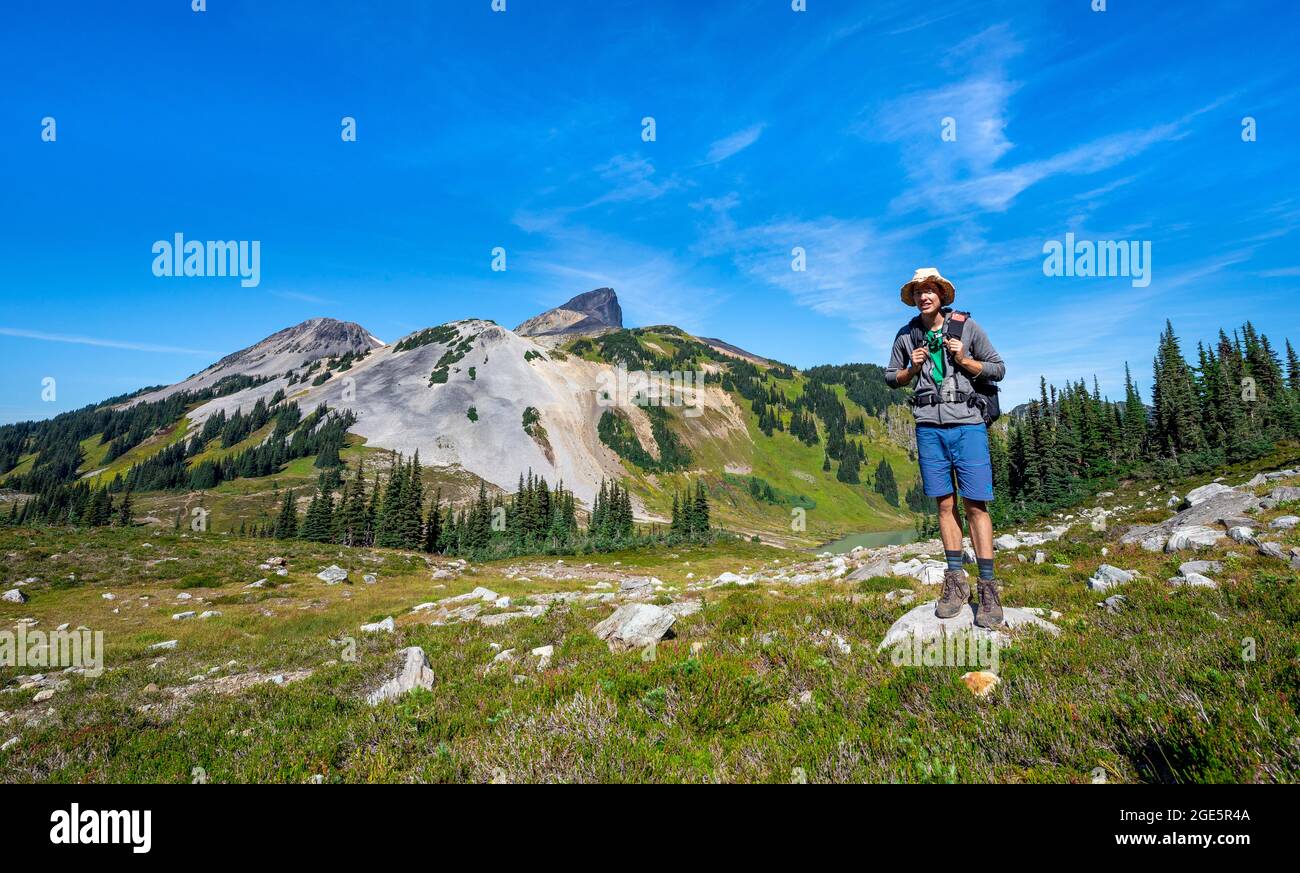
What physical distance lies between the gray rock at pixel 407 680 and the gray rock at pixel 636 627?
2963 millimetres

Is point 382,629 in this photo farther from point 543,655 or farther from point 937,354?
point 937,354

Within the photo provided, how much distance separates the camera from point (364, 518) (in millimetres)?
72062

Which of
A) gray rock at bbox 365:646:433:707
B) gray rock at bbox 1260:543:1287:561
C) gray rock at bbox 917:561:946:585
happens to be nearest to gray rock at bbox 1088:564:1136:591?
gray rock at bbox 1260:543:1287:561

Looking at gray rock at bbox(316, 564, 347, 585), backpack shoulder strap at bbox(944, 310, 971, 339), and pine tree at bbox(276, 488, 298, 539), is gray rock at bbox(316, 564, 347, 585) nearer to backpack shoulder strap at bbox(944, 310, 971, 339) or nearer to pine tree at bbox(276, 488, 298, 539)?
backpack shoulder strap at bbox(944, 310, 971, 339)

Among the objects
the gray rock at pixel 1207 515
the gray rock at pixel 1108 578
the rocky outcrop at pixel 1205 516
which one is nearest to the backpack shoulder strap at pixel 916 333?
the gray rock at pixel 1108 578

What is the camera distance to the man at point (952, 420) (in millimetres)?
6910

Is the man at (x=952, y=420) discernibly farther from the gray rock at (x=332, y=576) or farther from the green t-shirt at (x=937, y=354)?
the gray rock at (x=332, y=576)

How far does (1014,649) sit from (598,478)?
151 meters

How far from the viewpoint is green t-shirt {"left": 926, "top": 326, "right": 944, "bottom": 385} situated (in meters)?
7.34

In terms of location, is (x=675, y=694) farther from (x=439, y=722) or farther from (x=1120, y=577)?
(x=1120, y=577)

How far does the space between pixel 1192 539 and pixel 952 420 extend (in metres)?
10.8

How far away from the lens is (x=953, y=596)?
6.93 meters

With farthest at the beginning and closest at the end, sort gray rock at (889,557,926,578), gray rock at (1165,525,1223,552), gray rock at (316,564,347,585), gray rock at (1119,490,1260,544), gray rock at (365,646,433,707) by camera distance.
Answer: gray rock at (316,564,347,585) → gray rock at (1119,490,1260,544) → gray rock at (889,557,926,578) → gray rock at (1165,525,1223,552) → gray rock at (365,646,433,707)
